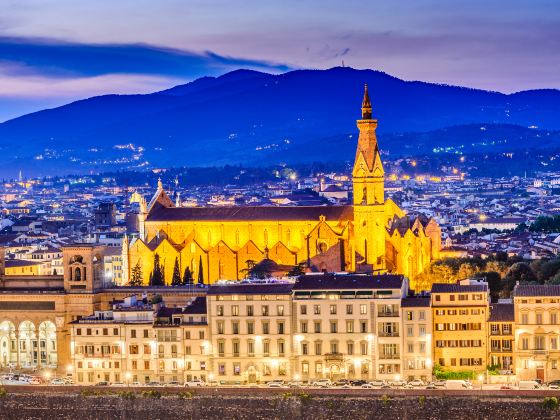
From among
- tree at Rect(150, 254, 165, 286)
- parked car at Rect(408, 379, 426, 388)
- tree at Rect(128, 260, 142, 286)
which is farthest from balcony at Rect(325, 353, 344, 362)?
tree at Rect(128, 260, 142, 286)

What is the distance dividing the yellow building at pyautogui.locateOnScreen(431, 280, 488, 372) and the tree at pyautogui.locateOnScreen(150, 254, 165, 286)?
26971 millimetres

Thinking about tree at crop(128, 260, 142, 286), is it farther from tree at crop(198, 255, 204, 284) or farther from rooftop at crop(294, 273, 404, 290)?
rooftop at crop(294, 273, 404, 290)

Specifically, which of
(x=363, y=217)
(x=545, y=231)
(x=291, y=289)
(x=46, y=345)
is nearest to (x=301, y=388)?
(x=291, y=289)

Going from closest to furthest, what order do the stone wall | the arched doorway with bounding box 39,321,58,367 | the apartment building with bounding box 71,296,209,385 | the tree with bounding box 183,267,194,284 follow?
the stone wall < the apartment building with bounding box 71,296,209,385 < the arched doorway with bounding box 39,321,58,367 < the tree with bounding box 183,267,194,284

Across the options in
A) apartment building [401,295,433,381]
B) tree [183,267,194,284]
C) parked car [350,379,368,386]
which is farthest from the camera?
tree [183,267,194,284]

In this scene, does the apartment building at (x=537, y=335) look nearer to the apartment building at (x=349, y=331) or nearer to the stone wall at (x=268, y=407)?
the apartment building at (x=349, y=331)

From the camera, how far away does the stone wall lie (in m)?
49.9

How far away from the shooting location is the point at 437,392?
5062 centimetres

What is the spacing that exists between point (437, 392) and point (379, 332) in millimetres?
5426

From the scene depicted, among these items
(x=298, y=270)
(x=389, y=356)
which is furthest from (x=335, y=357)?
(x=298, y=270)

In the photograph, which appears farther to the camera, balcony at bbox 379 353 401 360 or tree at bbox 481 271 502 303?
tree at bbox 481 271 502 303

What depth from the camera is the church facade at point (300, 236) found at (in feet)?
263

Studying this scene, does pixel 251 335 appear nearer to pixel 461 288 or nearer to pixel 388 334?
pixel 388 334

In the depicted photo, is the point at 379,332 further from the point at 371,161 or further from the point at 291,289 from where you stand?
the point at 371,161
